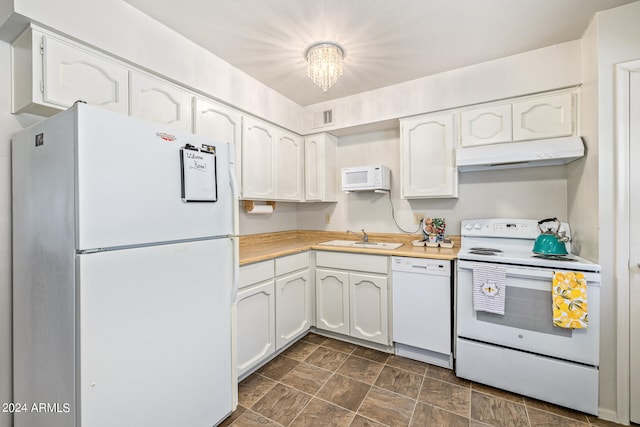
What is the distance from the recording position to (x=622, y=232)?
5.10ft

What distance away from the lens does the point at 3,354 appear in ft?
4.42

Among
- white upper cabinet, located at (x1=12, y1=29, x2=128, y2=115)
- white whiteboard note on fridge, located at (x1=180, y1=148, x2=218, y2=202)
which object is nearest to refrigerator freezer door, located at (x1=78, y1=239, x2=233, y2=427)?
white whiteboard note on fridge, located at (x1=180, y1=148, x2=218, y2=202)

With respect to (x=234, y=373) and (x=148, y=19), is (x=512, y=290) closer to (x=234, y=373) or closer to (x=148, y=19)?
(x=234, y=373)

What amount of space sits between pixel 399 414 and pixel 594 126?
2.10 metres

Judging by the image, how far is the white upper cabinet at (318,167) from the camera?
302 centimetres

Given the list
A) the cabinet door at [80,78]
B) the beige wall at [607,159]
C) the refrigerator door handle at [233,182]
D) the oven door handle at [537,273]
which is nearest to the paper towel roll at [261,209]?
the refrigerator door handle at [233,182]

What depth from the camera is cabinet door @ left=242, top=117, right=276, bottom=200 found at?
236 centimetres

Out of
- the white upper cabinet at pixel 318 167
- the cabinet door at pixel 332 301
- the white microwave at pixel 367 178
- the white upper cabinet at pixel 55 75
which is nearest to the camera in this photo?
the white upper cabinet at pixel 55 75

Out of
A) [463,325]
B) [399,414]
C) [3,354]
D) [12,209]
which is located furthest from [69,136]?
[463,325]

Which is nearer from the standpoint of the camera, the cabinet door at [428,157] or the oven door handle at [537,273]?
the oven door handle at [537,273]

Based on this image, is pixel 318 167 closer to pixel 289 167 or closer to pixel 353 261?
pixel 289 167

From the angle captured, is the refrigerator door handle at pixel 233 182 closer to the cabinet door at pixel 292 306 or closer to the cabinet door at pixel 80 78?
the cabinet door at pixel 80 78

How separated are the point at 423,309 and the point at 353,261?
2.19ft

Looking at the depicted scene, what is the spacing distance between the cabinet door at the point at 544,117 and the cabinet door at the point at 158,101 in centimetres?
243
